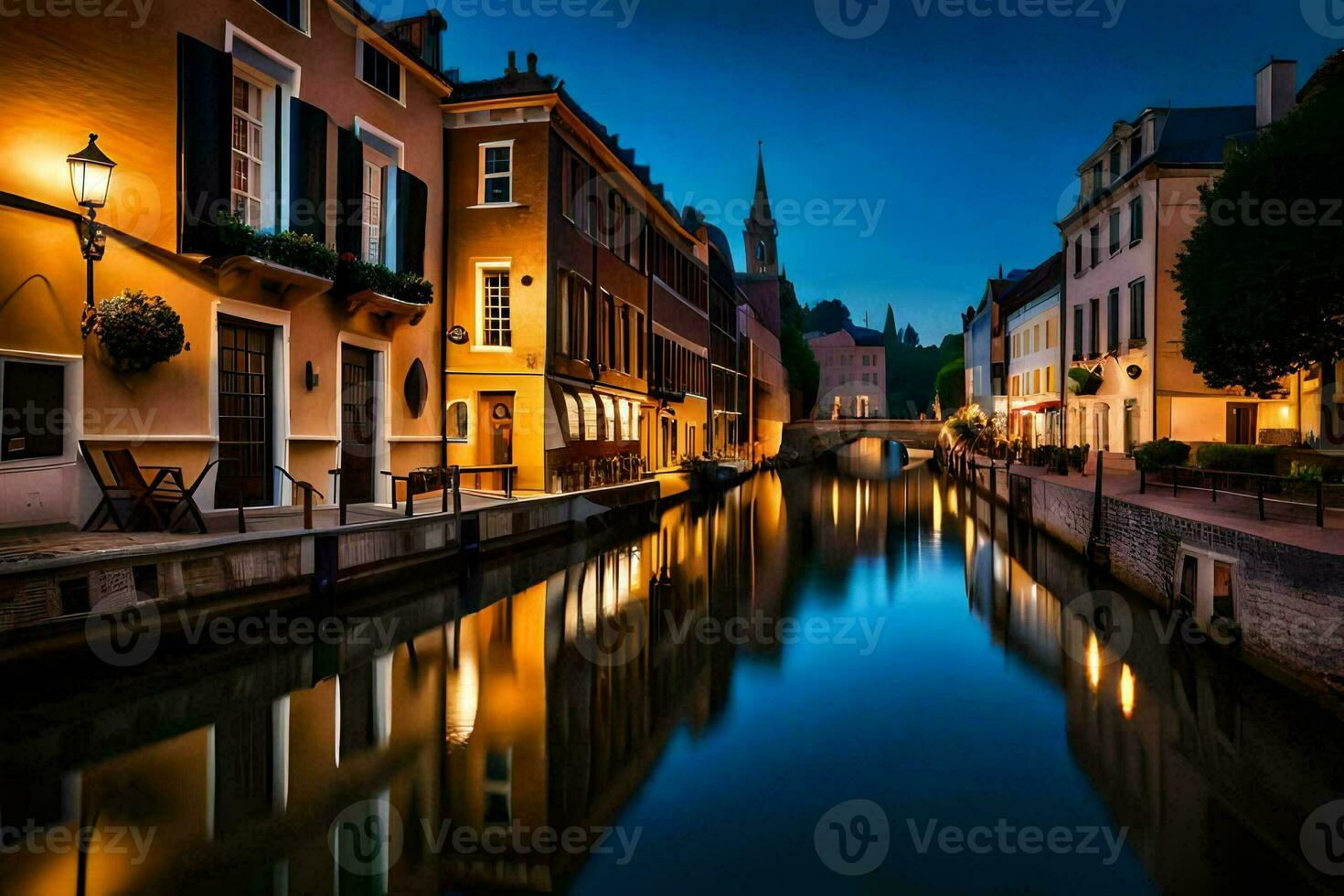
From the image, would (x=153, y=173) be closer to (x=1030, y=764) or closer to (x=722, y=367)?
(x=1030, y=764)

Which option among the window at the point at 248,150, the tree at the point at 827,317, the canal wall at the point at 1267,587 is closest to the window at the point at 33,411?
the window at the point at 248,150

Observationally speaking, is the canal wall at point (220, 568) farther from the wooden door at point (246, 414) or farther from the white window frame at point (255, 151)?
the white window frame at point (255, 151)

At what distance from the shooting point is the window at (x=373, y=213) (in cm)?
1664

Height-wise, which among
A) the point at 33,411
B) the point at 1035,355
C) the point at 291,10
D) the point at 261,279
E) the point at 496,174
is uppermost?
the point at 291,10

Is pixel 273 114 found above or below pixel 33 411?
above

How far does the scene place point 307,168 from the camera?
1395 cm

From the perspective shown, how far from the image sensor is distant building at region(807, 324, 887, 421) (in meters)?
113

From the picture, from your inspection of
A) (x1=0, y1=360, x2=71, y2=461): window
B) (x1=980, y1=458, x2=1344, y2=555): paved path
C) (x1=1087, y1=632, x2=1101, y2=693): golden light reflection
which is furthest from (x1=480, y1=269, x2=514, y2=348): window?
(x1=1087, y1=632, x2=1101, y2=693): golden light reflection

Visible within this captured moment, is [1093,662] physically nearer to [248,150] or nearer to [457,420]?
[248,150]

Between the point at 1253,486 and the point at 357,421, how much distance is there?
1534cm

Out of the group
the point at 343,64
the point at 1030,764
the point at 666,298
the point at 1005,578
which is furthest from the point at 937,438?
the point at 1030,764

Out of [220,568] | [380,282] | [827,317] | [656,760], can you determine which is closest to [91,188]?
[220,568]

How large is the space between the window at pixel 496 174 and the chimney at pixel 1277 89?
864 inches

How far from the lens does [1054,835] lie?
5594mm
